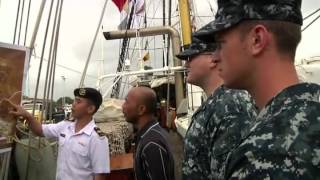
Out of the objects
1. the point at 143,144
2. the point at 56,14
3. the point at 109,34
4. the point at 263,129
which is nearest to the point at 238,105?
the point at 143,144

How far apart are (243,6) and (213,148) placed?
107 centimetres

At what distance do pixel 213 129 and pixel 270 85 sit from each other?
1045 millimetres

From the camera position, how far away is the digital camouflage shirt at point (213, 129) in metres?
2.24

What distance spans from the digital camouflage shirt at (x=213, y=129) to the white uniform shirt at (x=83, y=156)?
4.88ft

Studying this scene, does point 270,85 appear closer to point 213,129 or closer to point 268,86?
point 268,86

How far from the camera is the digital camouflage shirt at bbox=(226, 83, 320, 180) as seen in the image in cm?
108

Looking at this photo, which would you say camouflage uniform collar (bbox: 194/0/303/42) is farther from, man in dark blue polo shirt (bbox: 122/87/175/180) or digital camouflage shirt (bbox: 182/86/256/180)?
man in dark blue polo shirt (bbox: 122/87/175/180)

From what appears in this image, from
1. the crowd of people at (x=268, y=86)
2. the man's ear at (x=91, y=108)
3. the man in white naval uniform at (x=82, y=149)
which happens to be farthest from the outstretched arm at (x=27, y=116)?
the crowd of people at (x=268, y=86)

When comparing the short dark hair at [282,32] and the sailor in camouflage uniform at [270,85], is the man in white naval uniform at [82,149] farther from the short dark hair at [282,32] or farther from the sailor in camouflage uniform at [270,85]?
the short dark hair at [282,32]

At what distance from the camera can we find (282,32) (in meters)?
1.27

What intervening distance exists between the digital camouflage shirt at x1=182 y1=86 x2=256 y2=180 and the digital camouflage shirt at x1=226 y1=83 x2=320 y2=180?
102 cm

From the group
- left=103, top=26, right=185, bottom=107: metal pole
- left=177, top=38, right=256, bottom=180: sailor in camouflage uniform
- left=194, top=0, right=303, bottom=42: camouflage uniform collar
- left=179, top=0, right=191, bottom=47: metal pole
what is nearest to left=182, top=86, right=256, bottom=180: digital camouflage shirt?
left=177, top=38, right=256, bottom=180: sailor in camouflage uniform

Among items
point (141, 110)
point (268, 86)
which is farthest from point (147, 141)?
point (268, 86)

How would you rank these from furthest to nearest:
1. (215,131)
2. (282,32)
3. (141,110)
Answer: (141,110)
(215,131)
(282,32)
